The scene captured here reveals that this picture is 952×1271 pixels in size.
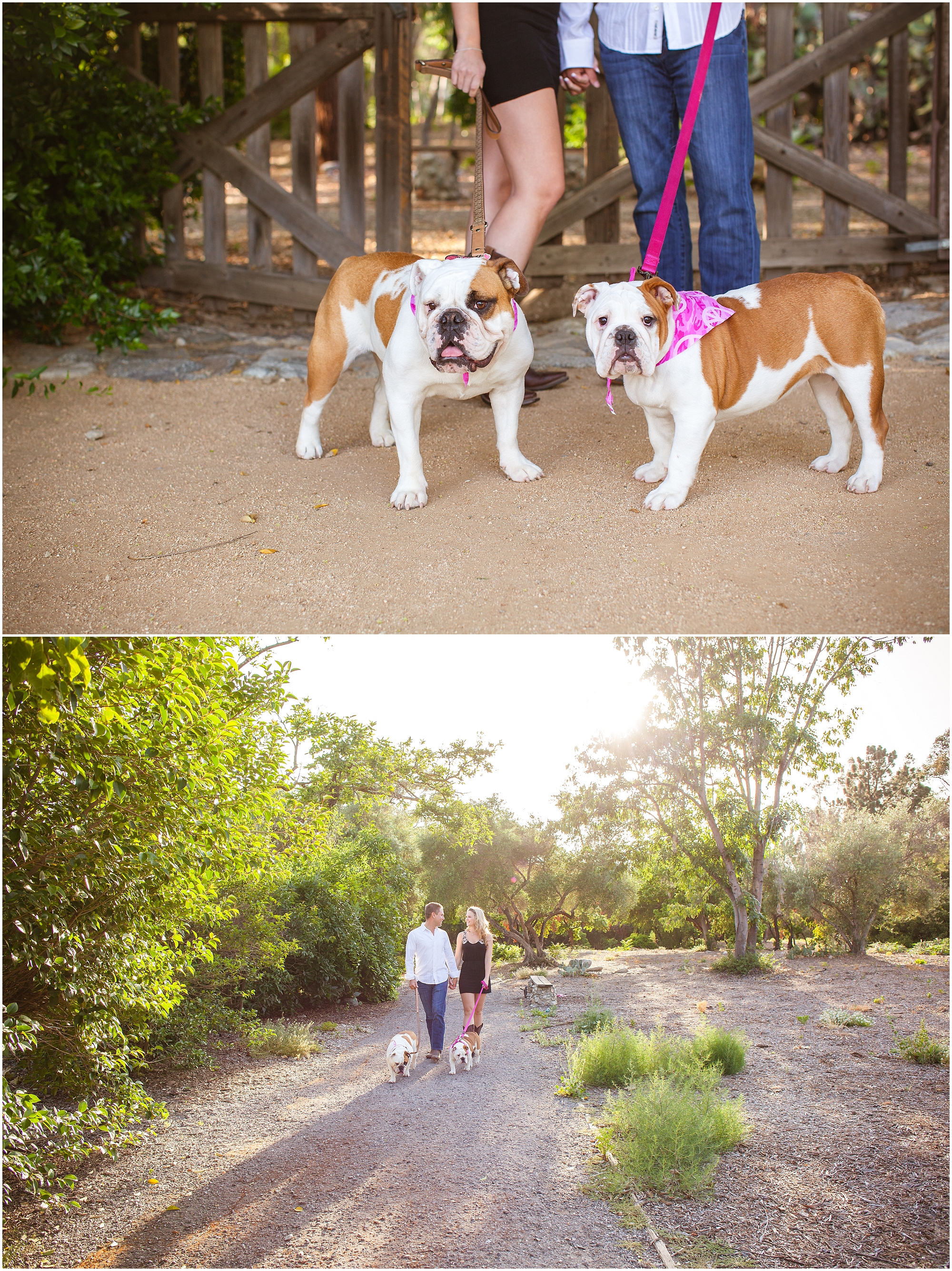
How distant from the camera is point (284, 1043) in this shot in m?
5.15

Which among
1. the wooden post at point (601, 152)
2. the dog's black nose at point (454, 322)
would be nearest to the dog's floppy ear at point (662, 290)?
the dog's black nose at point (454, 322)

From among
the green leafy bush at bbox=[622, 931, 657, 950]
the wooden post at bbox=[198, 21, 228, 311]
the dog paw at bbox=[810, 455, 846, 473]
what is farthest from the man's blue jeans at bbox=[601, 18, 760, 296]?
the wooden post at bbox=[198, 21, 228, 311]

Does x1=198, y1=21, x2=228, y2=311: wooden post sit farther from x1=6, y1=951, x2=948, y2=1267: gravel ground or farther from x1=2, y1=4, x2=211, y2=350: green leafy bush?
x1=6, y1=951, x2=948, y2=1267: gravel ground

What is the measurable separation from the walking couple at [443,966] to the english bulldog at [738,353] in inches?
100

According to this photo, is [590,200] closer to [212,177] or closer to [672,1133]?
[212,177]

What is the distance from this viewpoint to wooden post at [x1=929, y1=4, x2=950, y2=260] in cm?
693

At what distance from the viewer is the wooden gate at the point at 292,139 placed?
630cm

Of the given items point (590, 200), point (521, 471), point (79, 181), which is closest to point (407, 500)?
point (521, 471)

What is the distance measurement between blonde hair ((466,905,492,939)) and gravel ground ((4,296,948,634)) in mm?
2321

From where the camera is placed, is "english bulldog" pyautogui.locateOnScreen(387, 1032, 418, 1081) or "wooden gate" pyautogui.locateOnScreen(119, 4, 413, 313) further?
"wooden gate" pyautogui.locateOnScreen(119, 4, 413, 313)

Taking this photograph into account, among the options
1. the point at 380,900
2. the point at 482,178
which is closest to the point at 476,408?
the point at 482,178

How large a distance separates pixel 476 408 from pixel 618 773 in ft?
6.46

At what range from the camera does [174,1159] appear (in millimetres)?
4137

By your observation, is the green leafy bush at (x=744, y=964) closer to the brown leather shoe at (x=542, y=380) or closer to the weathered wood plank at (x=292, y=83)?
the brown leather shoe at (x=542, y=380)
